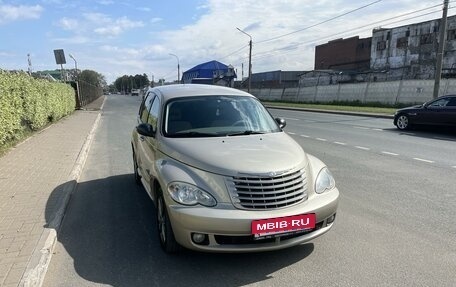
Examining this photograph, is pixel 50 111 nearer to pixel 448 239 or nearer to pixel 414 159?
pixel 414 159

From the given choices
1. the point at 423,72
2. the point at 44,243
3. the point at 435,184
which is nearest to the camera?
the point at 44,243

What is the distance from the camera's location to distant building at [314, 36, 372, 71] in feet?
246

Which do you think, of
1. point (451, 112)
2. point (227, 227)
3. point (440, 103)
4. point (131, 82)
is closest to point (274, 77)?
point (440, 103)

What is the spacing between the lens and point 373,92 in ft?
119

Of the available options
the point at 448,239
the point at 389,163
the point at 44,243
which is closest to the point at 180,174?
the point at 44,243

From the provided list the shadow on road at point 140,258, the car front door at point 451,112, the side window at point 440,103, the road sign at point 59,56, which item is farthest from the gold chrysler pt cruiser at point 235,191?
the road sign at point 59,56

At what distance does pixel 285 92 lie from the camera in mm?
52250

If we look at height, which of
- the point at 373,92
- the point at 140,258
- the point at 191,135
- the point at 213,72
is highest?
the point at 213,72

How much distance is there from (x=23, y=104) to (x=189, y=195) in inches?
431

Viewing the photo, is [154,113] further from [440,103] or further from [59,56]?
[59,56]

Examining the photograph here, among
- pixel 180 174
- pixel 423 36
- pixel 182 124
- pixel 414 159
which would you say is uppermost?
pixel 423 36

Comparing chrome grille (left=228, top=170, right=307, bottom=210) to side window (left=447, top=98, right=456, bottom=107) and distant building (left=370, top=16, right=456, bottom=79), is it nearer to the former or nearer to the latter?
side window (left=447, top=98, right=456, bottom=107)

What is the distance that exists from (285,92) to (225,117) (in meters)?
48.2

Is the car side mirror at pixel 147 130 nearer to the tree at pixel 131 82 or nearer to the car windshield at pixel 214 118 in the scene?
the car windshield at pixel 214 118
